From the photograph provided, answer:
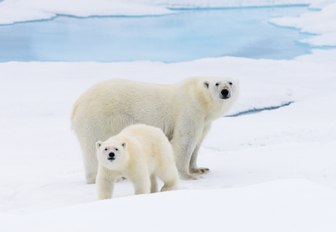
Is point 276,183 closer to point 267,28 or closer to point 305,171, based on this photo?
point 305,171

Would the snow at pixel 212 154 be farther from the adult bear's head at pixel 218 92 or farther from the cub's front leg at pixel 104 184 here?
the adult bear's head at pixel 218 92

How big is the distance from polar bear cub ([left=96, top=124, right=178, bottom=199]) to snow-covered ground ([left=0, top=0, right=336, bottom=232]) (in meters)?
0.29

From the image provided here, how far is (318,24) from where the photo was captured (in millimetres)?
21406

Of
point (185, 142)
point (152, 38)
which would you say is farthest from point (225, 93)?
point (152, 38)

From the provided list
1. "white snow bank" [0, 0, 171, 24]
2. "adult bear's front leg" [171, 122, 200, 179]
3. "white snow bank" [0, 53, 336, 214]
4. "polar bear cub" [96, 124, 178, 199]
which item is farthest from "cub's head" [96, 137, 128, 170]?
"white snow bank" [0, 0, 171, 24]

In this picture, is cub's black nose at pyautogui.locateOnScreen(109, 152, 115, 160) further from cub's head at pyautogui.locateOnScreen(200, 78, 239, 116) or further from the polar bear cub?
cub's head at pyautogui.locateOnScreen(200, 78, 239, 116)

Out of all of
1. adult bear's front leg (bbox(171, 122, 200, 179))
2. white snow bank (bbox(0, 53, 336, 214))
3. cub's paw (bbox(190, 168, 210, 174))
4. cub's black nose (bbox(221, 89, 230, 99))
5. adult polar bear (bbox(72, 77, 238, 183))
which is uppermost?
cub's black nose (bbox(221, 89, 230, 99))

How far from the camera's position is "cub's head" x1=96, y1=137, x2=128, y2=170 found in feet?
12.2

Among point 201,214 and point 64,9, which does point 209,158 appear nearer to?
point 201,214

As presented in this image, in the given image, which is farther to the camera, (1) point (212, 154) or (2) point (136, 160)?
(1) point (212, 154)

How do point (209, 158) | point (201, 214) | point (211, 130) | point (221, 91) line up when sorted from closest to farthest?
point (201, 214), point (221, 91), point (209, 158), point (211, 130)

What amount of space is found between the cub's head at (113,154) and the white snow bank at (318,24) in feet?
53.6

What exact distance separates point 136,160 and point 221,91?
142 cm

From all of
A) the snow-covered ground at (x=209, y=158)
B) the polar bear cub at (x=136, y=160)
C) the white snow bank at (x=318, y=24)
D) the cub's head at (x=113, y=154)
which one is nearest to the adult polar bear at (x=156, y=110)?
the snow-covered ground at (x=209, y=158)
